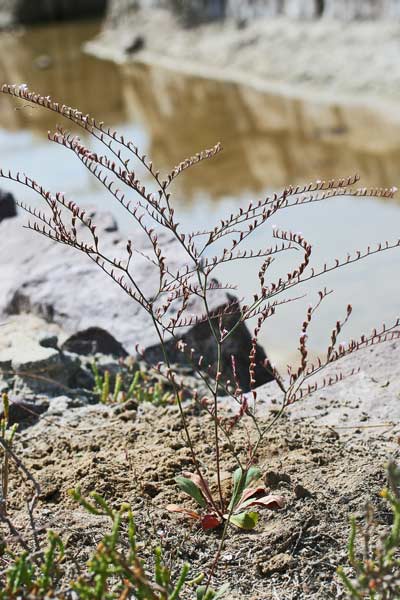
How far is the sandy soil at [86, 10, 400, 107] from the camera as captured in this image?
1059 cm

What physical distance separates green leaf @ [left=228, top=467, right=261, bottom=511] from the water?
165 cm

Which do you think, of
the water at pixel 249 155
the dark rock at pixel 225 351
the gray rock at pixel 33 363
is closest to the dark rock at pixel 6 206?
the water at pixel 249 155

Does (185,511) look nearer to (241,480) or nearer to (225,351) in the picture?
(241,480)

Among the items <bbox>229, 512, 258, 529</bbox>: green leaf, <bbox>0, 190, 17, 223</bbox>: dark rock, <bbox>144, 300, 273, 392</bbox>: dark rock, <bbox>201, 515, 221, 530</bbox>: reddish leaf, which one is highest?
<bbox>0, 190, 17, 223</bbox>: dark rock

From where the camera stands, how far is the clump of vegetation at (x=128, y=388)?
155 inches

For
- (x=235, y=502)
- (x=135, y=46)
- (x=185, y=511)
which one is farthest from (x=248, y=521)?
(x=135, y=46)

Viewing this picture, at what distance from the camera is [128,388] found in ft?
13.9

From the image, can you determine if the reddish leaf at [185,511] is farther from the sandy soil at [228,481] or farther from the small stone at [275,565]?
the small stone at [275,565]

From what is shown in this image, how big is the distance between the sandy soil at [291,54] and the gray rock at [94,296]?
5.73 metres

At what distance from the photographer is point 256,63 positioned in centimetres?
1223

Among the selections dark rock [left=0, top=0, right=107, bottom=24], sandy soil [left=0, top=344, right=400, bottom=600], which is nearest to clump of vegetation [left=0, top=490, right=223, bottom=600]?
sandy soil [left=0, top=344, right=400, bottom=600]

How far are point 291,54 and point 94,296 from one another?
769cm

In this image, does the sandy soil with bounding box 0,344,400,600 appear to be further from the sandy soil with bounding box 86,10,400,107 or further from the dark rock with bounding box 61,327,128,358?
Result: the sandy soil with bounding box 86,10,400,107

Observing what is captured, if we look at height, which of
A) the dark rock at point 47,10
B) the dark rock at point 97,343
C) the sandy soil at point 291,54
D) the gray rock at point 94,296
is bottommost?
the dark rock at point 97,343
